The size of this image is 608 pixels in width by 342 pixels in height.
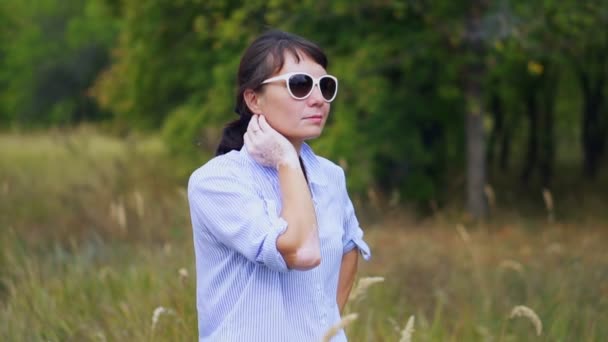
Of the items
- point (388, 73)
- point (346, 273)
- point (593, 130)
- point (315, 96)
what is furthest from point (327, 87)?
point (593, 130)

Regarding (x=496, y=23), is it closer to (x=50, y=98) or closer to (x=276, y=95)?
(x=276, y=95)

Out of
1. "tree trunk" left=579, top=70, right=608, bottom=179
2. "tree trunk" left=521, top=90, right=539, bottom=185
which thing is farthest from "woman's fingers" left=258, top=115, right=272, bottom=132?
"tree trunk" left=579, top=70, right=608, bottom=179

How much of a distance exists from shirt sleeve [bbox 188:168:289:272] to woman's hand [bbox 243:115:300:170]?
9 cm

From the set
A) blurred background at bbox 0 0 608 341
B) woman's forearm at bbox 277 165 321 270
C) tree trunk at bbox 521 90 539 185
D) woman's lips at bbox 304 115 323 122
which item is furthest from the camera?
tree trunk at bbox 521 90 539 185

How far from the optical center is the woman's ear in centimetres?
282

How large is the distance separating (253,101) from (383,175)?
1331cm

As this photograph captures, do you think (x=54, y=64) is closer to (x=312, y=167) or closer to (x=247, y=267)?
(x=312, y=167)

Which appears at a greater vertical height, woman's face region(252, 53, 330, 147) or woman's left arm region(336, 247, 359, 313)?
woman's face region(252, 53, 330, 147)

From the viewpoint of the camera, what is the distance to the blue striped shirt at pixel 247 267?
102 inches

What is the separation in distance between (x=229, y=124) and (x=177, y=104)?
15.1 metres

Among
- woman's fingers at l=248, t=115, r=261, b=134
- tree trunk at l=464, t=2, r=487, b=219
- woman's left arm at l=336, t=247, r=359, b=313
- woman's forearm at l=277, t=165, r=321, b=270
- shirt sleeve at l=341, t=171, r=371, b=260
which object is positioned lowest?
tree trunk at l=464, t=2, r=487, b=219

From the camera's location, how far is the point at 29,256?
23.9 feet

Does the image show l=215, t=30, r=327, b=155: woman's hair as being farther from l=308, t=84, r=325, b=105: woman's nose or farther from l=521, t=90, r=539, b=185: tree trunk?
l=521, t=90, r=539, b=185: tree trunk

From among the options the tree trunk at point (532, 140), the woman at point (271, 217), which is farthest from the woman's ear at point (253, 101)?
the tree trunk at point (532, 140)
